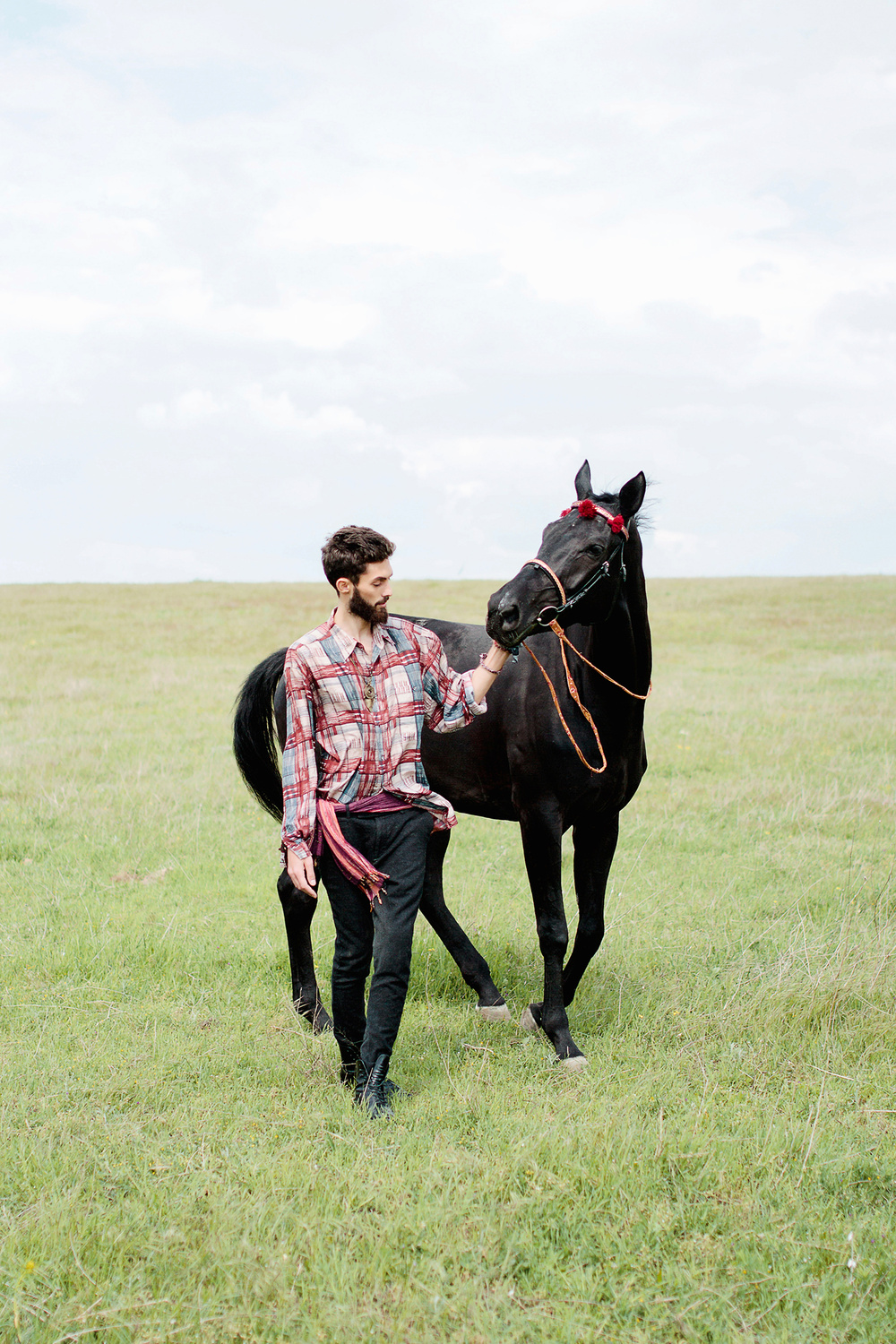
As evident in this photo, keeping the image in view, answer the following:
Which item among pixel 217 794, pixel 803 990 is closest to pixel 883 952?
pixel 803 990

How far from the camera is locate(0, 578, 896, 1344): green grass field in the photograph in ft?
10.5

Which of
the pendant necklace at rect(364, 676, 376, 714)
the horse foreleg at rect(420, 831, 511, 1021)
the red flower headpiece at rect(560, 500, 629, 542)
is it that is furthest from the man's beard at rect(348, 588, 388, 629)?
the horse foreleg at rect(420, 831, 511, 1021)

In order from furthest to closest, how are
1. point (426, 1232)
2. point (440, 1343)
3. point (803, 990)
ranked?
point (803, 990)
point (426, 1232)
point (440, 1343)

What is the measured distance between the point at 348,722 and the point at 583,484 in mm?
1680

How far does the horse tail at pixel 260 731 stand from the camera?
6305mm

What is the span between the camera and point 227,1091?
180 inches

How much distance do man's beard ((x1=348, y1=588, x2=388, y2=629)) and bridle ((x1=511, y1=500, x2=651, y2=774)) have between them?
620mm

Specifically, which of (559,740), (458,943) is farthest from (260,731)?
(559,740)

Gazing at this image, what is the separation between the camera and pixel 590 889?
17.8 ft

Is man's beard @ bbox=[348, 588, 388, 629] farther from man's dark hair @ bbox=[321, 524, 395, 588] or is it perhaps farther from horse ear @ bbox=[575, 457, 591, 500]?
horse ear @ bbox=[575, 457, 591, 500]

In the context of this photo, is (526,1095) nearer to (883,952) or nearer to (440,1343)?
(440,1343)

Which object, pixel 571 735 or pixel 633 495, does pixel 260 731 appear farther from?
pixel 633 495

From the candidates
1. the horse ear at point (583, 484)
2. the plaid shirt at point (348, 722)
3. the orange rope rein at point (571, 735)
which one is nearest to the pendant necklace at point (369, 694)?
the plaid shirt at point (348, 722)

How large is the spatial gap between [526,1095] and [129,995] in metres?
2.58
